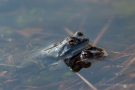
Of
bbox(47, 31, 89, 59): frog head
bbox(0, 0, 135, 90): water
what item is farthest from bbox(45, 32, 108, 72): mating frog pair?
bbox(0, 0, 135, 90): water


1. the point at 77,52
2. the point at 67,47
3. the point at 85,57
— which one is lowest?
the point at 85,57

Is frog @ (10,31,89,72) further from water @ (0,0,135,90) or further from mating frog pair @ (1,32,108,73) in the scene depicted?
water @ (0,0,135,90)

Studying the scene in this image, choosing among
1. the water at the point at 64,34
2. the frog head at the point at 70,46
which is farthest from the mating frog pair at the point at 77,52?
the water at the point at 64,34

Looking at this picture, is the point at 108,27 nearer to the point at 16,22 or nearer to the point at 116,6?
the point at 116,6

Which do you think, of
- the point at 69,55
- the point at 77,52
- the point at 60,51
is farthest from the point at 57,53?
the point at 77,52

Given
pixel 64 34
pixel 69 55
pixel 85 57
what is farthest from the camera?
pixel 64 34

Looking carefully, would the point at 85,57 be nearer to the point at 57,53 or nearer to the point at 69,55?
the point at 69,55

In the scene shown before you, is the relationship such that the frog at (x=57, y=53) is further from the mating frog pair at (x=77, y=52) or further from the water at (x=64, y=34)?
the water at (x=64, y=34)

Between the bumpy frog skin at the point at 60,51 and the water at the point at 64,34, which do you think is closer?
the water at the point at 64,34
